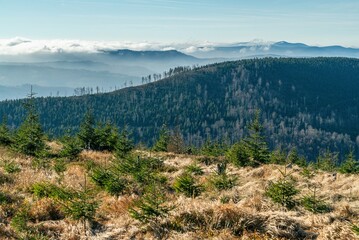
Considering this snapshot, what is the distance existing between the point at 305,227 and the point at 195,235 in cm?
313

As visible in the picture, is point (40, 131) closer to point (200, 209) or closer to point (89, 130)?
point (89, 130)

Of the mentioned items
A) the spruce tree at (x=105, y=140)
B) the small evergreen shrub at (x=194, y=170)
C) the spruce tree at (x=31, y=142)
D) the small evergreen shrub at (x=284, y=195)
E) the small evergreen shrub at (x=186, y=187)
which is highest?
the small evergreen shrub at (x=284, y=195)

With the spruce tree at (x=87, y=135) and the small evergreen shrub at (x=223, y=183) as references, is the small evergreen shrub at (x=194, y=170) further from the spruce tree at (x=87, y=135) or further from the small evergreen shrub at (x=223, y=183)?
the spruce tree at (x=87, y=135)

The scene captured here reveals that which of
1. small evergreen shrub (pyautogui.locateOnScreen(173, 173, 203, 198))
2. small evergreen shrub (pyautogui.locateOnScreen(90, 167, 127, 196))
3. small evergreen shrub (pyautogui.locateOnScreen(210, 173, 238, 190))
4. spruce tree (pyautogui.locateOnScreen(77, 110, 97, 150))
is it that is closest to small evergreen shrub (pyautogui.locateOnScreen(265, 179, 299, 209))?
small evergreen shrub (pyautogui.locateOnScreen(173, 173, 203, 198))

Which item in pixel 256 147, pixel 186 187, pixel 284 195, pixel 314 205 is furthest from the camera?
pixel 256 147

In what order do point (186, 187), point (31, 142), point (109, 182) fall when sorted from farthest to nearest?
point (31, 142)
point (186, 187)
point (109, 182)

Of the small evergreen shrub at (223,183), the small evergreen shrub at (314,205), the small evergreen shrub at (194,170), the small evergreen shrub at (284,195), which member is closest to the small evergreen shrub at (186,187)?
the small evergreen shrub at (223,183)

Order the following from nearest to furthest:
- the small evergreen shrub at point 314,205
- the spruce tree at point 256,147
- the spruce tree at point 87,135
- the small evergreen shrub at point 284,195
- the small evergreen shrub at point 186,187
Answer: the small evergreen shrub at point 314,205 < the small evergreen shrub at point 284,195 < the small evergreen shrub at point 186,187 < the spruce tree at point 256,147 < the spruce tree at point 87,135

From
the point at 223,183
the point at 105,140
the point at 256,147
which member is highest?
the point at 223,183

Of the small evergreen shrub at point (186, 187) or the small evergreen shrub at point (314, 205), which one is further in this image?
the small evergreen shrub at point (186, 187)

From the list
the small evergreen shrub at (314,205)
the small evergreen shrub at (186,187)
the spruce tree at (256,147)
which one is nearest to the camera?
the small evergreen shrub at (314,205)

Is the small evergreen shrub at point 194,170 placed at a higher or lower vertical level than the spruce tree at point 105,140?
higher

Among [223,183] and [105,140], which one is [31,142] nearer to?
[105,140]

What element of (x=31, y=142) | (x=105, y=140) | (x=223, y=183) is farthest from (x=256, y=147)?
(x=31, y=142)
